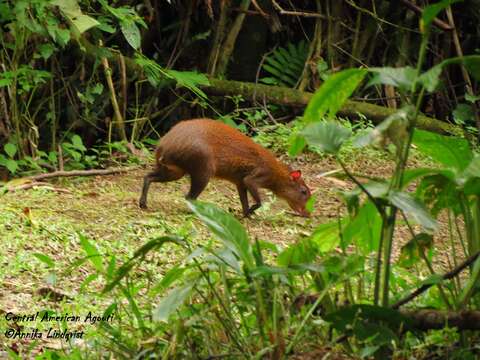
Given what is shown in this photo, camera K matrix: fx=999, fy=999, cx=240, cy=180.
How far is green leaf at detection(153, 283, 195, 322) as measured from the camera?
2340 millimetres

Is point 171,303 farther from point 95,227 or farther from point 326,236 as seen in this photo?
point 95,227

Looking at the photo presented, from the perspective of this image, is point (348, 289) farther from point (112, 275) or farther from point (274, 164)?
point (274, 164)

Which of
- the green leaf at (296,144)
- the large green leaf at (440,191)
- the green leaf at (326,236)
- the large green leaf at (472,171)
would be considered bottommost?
the green leaf at (326,236)

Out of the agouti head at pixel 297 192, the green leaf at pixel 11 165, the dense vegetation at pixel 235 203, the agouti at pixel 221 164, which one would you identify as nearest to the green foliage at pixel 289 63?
the dense vegetation at pixel 235 203

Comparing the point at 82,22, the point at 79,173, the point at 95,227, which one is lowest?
the point at 79,173

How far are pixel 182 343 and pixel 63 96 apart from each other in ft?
22.8

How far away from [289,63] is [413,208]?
8355 mm

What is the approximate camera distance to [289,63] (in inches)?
411

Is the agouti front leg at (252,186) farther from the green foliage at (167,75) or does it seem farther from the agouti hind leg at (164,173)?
the green foliage at (167,75)

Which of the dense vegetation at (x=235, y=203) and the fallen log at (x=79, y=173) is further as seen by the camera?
the fallen log at (x=79, y=173)

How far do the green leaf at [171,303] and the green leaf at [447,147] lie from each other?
81 centimetres

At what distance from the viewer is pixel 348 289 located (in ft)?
8.48

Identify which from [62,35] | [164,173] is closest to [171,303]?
[164,173]

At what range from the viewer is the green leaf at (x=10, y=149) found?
7.65 metres
